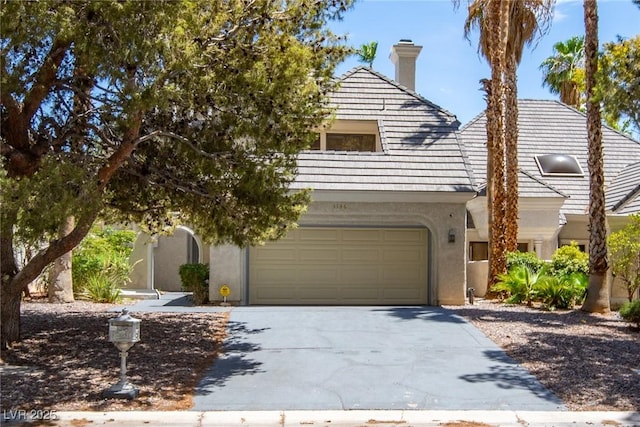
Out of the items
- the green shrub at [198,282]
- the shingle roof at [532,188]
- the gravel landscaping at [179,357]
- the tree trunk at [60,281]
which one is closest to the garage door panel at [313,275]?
the green shrub at [198,282]

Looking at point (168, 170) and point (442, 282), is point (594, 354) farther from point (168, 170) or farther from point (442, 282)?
point (168, 170)

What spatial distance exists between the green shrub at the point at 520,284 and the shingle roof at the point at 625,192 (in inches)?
146

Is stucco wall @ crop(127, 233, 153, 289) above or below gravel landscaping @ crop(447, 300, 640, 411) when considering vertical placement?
above

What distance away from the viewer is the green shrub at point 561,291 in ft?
50.3

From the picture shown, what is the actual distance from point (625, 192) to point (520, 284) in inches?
245

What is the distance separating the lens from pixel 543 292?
51.1 feet

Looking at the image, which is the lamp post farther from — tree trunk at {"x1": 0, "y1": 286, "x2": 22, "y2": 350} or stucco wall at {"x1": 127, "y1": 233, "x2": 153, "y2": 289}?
stucco wall at {"x1": 127, "y1": 233, "x2": 153, "y2": 289}

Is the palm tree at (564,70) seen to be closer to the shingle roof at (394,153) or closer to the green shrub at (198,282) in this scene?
the shingle roof at (394,153)

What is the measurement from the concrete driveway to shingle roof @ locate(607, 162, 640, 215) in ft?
27.3

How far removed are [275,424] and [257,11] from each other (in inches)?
220

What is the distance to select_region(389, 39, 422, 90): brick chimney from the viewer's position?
1981 cm

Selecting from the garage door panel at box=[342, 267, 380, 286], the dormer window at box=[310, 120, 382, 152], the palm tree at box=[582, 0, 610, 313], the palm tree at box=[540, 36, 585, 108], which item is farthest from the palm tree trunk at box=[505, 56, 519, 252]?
the palm tree at box=[540, 36, 585, 108]

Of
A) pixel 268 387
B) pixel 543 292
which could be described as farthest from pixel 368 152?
pixel 268 387

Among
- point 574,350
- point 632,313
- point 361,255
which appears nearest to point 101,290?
point 361,255
